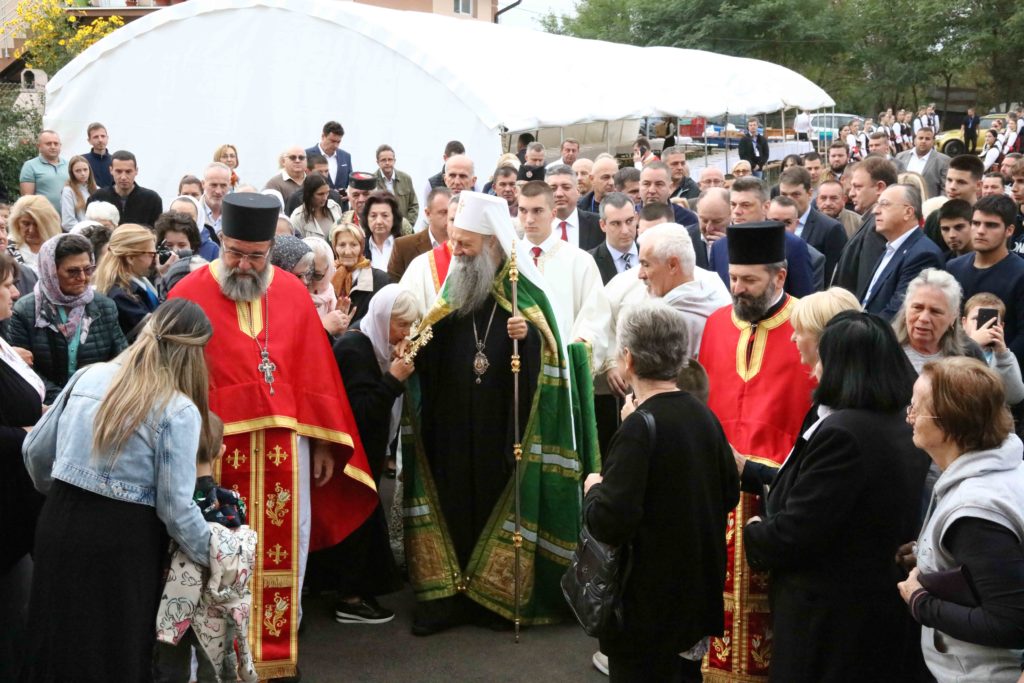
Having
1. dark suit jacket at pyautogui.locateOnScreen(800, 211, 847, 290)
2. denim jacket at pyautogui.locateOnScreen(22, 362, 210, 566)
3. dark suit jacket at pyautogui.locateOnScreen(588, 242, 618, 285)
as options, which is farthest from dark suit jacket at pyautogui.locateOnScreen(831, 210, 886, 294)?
denim jacket at pyautogui.locateOnScreen(22, 362, 210, 566)

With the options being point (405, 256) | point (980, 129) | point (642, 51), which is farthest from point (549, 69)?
point (980, 129)

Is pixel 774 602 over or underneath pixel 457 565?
over

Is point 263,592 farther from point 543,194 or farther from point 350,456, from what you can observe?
point 543,194

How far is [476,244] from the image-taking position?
5363 mm

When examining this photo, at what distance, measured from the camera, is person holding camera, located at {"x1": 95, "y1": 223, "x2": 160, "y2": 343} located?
5.92 metres

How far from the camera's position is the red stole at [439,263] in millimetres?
5859

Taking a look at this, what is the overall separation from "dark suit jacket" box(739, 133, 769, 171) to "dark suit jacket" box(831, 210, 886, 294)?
1545cm

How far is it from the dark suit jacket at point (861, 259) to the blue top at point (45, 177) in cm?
795

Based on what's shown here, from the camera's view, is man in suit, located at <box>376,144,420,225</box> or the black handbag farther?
man in suit, located at <box>376,144,420,225</box>

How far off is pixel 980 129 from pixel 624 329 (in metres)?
36.3

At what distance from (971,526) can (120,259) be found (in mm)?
4497

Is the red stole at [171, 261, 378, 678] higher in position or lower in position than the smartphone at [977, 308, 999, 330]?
lower

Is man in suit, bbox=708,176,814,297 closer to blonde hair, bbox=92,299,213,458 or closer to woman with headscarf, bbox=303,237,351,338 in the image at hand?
woman with headscarf, bbox=303,237,351,338

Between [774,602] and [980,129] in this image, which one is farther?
[980,129]
